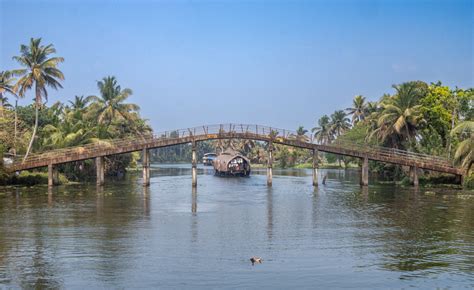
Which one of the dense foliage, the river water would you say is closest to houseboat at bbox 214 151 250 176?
the dense foliage

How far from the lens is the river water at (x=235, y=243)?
2038cm

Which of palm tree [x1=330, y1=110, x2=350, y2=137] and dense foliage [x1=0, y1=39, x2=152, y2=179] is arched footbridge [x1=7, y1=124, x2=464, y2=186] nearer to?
dense foliage [x1=0, y1=39, x2=152, y2=179]

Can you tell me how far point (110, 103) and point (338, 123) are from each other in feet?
229

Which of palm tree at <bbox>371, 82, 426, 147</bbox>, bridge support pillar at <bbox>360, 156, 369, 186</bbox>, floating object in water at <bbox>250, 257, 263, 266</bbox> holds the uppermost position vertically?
palm tree at <bbox>371, 82, 426, 147</bbox>

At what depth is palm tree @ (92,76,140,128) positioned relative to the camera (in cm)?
8419

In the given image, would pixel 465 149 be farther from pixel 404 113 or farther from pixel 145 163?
pixel 145 163

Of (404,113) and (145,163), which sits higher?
(404,113)

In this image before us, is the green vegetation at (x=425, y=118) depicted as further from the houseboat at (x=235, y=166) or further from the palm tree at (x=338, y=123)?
the palm tree at (x=338, y=123)

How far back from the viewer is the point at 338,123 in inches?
5472

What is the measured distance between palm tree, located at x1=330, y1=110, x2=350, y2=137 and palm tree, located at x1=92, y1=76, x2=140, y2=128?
66.8 metres

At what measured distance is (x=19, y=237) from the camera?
2845 cm

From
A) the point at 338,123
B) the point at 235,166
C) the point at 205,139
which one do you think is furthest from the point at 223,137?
the point at 338,123

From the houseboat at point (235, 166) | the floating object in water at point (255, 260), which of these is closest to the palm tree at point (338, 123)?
the houseboat at point (235, 166)

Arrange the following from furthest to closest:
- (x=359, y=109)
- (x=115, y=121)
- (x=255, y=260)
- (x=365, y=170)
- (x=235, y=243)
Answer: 1. (x=359, y=109)
2. (x=115, y=121)
3. (x=365, y=170)
4. (x=235, y=243)
5. (x=255, y=260)
